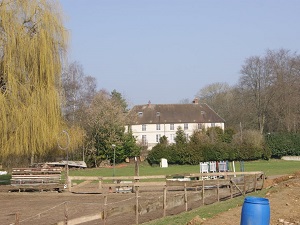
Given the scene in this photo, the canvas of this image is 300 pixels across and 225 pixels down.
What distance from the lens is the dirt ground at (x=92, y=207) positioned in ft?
45.1

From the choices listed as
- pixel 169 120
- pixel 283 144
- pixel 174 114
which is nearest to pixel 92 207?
pixel 283 144

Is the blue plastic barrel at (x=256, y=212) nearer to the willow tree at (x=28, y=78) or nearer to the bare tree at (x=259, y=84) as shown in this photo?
the willow tree at (x=28, y=78)

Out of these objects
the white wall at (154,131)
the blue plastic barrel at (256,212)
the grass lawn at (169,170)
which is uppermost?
the white wall at (154,131)

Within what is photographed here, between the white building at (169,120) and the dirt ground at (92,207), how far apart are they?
66.7m

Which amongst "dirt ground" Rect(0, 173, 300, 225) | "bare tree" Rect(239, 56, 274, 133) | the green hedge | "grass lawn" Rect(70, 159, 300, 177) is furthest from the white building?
"dirt ground" Rect(0, 173, 300, 225)

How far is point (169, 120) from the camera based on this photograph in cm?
9600

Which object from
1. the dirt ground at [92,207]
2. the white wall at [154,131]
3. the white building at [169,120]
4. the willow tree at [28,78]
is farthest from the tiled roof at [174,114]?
the dirt ground at [92,207]

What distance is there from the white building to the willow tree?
6382 cm

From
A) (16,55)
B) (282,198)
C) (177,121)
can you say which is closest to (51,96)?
(16,55)

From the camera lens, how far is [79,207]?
21.5 meters

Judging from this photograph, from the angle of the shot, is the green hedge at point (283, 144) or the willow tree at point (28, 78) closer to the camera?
the willow tree at point (28, 78)

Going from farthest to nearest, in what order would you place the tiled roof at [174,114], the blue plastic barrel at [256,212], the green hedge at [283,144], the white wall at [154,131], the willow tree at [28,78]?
the white wall at [154,131] → the tiled roof at [174,114] → the green hedge at [283,144] → the willow tree at [28,78] → the blue plastic barrel at [256,212]

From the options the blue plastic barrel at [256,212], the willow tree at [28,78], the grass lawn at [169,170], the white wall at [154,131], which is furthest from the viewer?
the white wall at [154,131]

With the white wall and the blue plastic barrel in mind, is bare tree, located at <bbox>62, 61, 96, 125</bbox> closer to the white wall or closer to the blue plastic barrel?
the white wall
